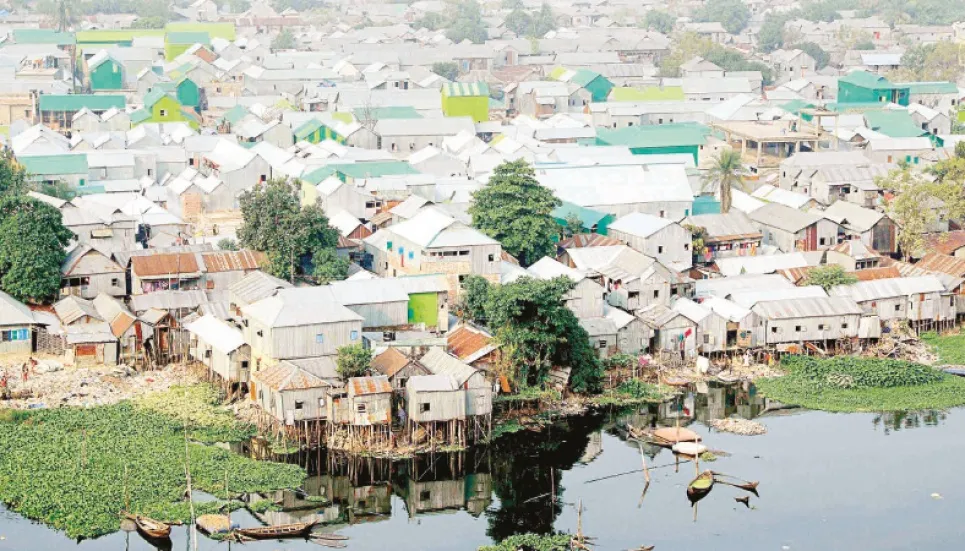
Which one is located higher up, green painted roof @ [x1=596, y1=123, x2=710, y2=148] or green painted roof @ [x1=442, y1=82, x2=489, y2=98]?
green painted roof @ [x1=442, y1=82, x2=489, y2=98]

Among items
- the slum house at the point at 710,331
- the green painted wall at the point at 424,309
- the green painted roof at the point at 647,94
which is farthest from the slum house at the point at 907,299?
the green painted roof at the point at 647,94

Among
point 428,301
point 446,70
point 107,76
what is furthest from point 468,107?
point 428,301

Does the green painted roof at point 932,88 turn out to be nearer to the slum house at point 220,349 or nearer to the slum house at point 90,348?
the slum house at point 220,349

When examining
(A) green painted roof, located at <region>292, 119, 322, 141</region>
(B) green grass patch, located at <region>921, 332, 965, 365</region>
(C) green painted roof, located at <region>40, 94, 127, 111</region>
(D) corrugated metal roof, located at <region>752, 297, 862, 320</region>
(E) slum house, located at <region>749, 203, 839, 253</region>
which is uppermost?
(C) green painted roof, located at <region>40, 94, 127, 111</region>

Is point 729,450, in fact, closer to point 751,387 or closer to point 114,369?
point 751,387

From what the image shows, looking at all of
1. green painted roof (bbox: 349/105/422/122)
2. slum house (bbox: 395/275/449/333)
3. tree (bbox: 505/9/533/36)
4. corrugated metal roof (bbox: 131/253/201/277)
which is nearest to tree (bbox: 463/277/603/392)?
slum house (bbox: 395/275/449/333)

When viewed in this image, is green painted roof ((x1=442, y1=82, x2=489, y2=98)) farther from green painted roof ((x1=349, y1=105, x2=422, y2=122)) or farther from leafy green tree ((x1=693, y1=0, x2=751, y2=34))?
leafy green tree ((x1=693, y1=0, x2=751, y2=34))

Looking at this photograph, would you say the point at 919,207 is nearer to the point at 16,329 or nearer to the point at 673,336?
the point at 673,336
